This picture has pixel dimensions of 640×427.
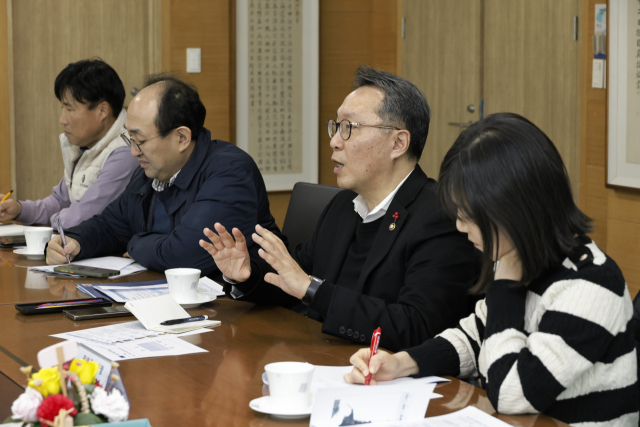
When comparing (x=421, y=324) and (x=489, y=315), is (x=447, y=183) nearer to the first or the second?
(x=489, y=315)

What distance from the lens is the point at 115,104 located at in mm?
3451

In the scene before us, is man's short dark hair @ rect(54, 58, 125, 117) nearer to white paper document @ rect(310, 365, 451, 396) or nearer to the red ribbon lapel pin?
the red ribbon lapel pin

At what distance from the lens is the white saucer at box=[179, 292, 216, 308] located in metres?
1.84

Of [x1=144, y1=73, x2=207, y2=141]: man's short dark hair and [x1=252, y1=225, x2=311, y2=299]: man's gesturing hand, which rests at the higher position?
[x1=144, y1=73, x2=207, y2=141]: man's short dark hair

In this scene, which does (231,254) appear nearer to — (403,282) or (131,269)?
(403,282)

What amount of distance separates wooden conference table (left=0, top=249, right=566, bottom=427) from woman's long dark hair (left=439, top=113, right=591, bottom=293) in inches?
10.6

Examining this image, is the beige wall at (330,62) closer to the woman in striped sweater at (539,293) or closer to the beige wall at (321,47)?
the beige wall at (321,47)

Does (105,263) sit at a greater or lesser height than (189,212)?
lesser

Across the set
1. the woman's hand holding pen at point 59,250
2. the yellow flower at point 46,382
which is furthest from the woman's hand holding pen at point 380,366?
the woman's hand holding pen at point 59,250

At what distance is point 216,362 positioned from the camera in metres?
1.44

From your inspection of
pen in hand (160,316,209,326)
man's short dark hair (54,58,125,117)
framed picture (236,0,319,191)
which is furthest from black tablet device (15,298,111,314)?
framed picture (236,0,319,191)

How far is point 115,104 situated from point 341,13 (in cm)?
231

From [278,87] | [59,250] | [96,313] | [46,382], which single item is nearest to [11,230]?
[59,250]

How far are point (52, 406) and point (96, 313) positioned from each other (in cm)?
97
